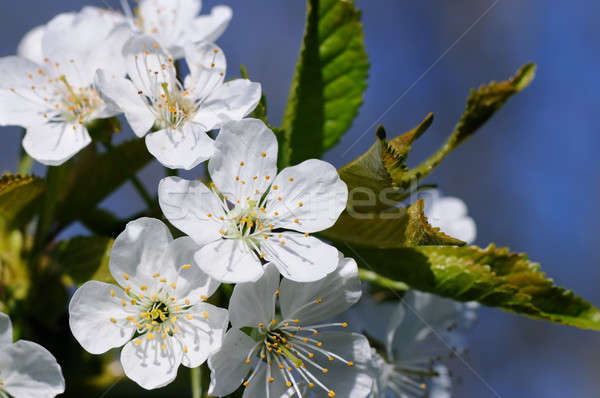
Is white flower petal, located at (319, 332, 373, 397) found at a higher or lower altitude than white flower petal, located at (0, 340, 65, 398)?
higher

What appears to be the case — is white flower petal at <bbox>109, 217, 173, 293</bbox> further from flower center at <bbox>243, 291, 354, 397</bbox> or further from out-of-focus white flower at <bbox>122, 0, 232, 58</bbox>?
out-of-focus white flower at <bbox>122, 0, 232, 58</bbox>

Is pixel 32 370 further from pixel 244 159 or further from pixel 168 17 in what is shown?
pixel 168 17

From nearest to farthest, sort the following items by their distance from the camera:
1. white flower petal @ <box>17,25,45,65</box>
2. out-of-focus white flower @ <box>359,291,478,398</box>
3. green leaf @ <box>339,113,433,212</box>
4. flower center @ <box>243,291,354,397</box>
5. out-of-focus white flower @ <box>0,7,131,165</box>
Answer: green leaf @ <box>339,113,433,212</box>
flower center @ <box>243,291,354,397</box>
out-of-focus white flower @ <box>0,7,131,165</box>
out-of-focus white flower @ <box>359,291,478,398</box>
white flower petal @ <box>17,25,45,65</box>

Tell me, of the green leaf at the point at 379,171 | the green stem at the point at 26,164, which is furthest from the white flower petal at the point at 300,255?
the green stem at the point at 26,164

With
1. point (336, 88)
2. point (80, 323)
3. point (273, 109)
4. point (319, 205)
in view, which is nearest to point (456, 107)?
point (273, 109)

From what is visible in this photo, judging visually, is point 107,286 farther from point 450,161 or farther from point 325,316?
point 450,161

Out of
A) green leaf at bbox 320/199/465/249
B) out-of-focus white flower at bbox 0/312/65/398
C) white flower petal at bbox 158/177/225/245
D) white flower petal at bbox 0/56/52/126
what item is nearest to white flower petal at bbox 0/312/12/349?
out-of-focus white flower at bbox 0/312/65/398

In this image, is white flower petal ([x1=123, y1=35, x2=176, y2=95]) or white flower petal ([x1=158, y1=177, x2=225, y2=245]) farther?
white flower petal ([x1=123, y1=35, x2=176, y2=95])
